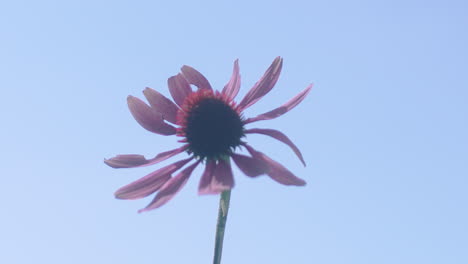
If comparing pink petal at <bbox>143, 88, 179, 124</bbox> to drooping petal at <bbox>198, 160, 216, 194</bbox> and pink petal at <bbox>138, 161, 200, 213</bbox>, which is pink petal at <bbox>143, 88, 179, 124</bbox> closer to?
pink petal at <bbox>138, 161, 200, 213</bbox>

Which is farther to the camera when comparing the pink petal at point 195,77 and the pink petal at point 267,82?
the pink petal at point 195,77

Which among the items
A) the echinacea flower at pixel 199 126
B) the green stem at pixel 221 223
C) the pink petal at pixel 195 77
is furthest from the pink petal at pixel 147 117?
the green stem at pixel 221 223

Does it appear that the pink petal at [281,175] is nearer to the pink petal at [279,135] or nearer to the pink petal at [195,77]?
the pink petal at [279,135]

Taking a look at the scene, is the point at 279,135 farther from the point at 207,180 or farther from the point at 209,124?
the point at 207,180

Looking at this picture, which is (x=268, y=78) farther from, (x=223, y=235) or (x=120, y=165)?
(x=223, y=235)

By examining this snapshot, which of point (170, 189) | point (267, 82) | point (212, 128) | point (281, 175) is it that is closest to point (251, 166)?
point (281, 175)

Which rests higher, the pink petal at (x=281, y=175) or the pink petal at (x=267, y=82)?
the pink petal at (x=267, y=82)

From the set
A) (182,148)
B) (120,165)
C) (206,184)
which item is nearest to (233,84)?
(182,148)
